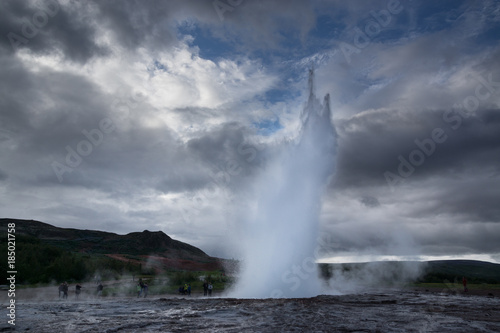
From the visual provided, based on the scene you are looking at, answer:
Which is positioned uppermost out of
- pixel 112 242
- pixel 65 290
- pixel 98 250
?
pixel 112 242

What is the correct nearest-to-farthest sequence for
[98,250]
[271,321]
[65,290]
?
1. [271,321]
2. [65,290]
3. [98,250]

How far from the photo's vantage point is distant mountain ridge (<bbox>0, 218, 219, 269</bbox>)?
87.3 m

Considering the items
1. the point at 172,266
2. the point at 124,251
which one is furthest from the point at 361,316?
the point at 124,251

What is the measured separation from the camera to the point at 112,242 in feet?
325

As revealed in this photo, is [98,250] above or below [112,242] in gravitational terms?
below

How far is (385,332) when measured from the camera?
15273mm

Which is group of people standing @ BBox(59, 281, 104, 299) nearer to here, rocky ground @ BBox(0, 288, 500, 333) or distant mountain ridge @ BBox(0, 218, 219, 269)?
rocky ground @ BBox(0, 288, 500, 333)

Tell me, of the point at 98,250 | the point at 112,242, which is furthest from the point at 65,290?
the point at 112,242

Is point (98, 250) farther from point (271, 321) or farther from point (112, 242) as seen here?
point (271, 321)

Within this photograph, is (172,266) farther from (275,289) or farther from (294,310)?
(294,310)

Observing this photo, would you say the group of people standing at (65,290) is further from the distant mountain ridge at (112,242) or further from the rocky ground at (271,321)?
the distant mountain ridge at (112,242)

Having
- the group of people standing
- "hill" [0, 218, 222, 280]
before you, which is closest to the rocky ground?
the group of people standing

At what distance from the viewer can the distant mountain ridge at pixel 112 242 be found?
87.3m

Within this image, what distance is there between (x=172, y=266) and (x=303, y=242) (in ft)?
170
